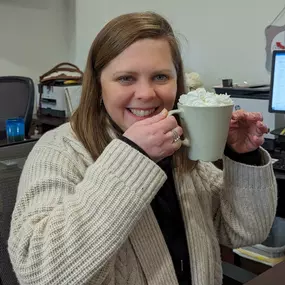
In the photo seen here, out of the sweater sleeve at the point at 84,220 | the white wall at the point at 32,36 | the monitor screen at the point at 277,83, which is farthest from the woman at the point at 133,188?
the white wall at the point at 32,36

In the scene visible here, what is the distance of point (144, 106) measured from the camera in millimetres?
856

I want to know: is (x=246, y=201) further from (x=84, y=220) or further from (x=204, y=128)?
(x=84, y=220)

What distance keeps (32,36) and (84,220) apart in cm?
308

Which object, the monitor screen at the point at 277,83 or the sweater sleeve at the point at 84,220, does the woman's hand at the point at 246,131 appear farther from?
the monitor screen at the point at 277,83

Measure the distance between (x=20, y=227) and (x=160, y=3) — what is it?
2328 mm

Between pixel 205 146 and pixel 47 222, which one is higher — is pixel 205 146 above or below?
above

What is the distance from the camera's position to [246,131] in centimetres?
99

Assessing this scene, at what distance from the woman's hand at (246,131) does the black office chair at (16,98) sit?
1.88 metres

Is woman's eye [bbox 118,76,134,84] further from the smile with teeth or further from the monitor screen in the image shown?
the monitor screen

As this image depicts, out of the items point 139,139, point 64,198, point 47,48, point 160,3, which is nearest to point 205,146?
point 139,139

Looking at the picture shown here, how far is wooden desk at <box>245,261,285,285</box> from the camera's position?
77 cm

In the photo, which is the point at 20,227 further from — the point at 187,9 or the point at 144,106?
the point at 187,9

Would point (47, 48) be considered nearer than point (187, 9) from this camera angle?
No

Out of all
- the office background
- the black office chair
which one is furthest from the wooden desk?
the black office chair
